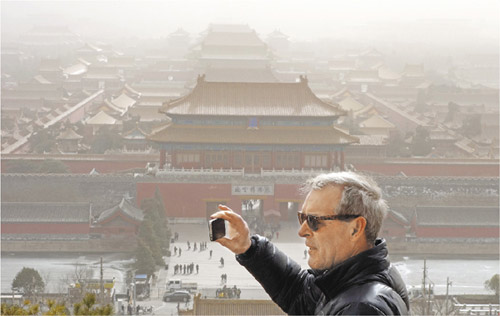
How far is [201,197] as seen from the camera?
1341 centimetres

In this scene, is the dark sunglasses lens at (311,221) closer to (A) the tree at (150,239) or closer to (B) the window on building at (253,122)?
(A) the tree at (150,239)

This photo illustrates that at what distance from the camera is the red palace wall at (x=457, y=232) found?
12422mm

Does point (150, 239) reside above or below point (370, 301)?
below

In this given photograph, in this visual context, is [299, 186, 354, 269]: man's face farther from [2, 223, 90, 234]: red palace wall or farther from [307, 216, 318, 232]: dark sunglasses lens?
[2, 223, 90, 234]: red palace wall

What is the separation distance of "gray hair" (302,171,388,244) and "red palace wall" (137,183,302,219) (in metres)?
11.8

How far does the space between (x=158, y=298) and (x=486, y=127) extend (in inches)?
584

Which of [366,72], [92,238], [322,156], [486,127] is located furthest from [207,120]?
[366,72]

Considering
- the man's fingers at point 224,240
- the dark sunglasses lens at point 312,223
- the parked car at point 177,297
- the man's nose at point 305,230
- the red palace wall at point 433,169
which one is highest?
the red palace wall at point 433,169

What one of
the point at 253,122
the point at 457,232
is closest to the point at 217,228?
the point at 457,232

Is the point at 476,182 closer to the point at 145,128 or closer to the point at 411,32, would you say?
the point at 145,128

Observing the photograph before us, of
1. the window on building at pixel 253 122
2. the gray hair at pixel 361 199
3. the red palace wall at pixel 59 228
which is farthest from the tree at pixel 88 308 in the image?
the window on building at pixel 253 122

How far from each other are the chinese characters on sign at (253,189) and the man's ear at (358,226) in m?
11.8

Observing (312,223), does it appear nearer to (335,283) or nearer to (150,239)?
(335,283)

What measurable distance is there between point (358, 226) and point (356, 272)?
9 cm
